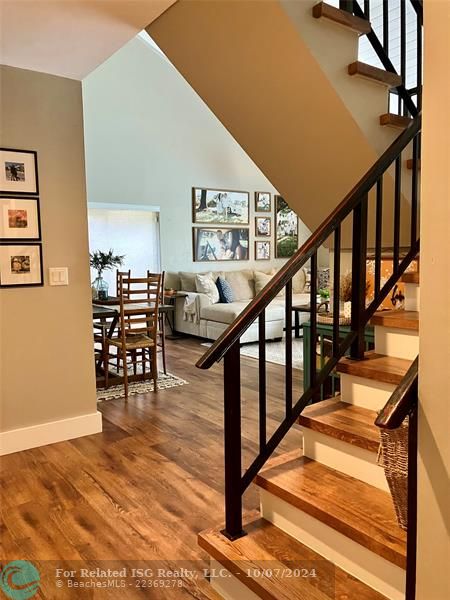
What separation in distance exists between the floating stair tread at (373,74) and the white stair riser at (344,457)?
1876 millimetres

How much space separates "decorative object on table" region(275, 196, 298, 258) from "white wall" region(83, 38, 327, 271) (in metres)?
0.94

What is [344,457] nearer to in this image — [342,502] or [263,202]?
[342,502]

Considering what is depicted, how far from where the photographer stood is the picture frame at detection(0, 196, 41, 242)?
3.01 metres

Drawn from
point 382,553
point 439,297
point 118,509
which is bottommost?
point 118,509

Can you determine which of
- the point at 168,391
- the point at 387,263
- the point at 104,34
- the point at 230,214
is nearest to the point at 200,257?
the point at 230,214

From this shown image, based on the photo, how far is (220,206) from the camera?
25.3 ft

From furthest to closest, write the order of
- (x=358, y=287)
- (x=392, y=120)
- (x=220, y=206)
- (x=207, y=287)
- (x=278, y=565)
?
1. (x=220, y=206)
2. (x=207, y=287)
3. (x=392, y=120)
4. (x=358, y=287)
5. (x=278, y=565)

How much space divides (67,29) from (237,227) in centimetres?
551

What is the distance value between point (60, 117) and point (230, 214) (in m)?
4.84

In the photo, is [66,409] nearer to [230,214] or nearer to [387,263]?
[387,263]

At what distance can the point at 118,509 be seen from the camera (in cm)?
241

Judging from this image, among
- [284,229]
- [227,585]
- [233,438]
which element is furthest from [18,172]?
[284,229]

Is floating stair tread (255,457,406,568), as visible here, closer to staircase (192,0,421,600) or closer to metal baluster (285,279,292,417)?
staircase (192,0,421,600)

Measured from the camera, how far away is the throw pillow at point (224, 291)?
23.0 feet
